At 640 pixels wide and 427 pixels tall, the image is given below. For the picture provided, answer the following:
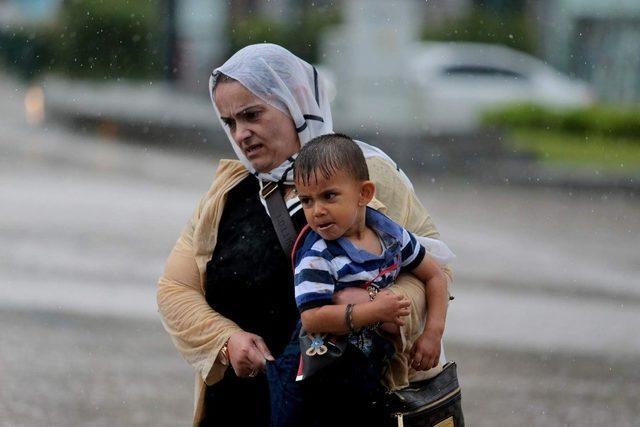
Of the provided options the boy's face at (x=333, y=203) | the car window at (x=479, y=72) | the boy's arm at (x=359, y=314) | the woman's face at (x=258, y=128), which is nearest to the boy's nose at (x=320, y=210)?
the boy's face at (x=333, y=203)

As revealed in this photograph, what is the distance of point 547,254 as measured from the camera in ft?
37.9

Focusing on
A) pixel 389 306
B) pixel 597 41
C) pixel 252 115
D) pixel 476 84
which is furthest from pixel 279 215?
pixel 597 41

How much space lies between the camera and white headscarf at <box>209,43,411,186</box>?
3238 mm

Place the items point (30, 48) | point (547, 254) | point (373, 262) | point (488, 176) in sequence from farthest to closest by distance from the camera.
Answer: point (30, 48), point (488, 176), point (547, 254), point (373, 262)

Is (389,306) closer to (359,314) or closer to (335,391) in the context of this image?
(359,314)

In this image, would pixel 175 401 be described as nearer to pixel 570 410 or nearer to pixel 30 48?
pixel 570 410

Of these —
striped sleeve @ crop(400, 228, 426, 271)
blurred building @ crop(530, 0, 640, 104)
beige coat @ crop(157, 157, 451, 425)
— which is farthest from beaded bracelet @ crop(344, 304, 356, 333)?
blurred building @ crop(530, 0, 640, 104)

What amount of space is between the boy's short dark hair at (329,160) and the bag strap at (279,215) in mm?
259

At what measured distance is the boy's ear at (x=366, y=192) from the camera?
9.46ft

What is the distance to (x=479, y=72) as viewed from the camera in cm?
2575

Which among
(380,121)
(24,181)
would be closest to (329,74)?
(380,121)

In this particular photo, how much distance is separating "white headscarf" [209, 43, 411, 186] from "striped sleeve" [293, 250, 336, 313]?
1.32ft

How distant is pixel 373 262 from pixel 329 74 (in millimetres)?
21129

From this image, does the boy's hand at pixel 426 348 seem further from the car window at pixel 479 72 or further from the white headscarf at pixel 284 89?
the car window at pixel 479 72
